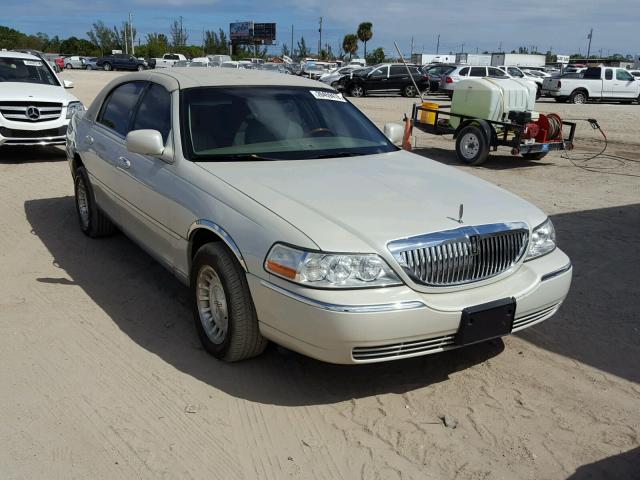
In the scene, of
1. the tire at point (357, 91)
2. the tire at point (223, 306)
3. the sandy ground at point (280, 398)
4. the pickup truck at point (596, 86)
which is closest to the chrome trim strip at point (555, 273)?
the sandy ground at point (280, 398)

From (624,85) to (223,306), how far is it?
28.4m

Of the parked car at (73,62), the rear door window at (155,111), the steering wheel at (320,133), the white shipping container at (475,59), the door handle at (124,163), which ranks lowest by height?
the parked car at (73,62)

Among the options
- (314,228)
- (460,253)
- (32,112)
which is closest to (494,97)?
(32,112)

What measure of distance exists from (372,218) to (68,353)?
212 centimetres

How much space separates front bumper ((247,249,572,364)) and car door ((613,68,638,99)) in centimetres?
2770

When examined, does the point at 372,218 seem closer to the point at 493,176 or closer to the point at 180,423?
the point at 180,423

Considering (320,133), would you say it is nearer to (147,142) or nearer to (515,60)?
(147,142)

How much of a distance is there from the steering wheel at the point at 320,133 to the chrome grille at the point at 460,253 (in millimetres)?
1686

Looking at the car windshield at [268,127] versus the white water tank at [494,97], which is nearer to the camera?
the car windshield at [268,127]

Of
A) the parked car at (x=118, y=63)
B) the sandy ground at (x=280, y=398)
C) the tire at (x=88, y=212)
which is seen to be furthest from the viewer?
the parked car at (x=118, y=63)

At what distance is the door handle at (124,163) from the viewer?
478cm

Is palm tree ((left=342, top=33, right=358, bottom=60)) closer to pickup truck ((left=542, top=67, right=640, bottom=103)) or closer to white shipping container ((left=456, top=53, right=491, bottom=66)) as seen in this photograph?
white shipping container ((left=456, top=53, right=491, bottom=66))

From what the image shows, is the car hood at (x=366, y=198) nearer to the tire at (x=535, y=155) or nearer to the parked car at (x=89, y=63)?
the tire at (x=535, y=155)

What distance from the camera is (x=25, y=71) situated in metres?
11.6
